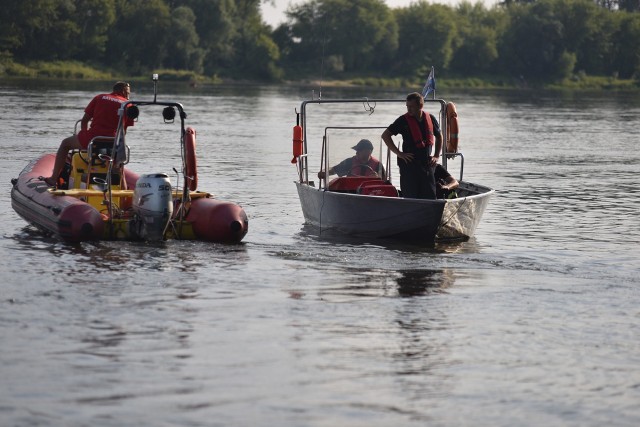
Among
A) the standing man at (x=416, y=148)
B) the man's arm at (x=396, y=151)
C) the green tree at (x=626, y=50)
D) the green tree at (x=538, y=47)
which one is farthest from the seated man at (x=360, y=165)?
the green tree at (x=626, y=50)

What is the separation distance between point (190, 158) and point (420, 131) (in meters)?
2.51

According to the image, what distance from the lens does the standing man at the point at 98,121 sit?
1423cm

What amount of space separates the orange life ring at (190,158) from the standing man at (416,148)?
2083mm

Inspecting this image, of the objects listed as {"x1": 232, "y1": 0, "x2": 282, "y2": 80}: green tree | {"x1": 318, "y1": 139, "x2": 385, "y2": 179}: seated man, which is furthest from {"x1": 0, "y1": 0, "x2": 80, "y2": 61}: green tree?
{"x1": 318, "y1": 139, "x2": 385, "y2": 179}: seated man

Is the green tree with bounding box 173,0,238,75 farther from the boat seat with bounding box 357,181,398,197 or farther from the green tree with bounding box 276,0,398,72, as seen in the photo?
the boat seat with bounding box 357,181,398,197

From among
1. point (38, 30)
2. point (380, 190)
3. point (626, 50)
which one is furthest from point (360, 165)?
A: point (626, 50)

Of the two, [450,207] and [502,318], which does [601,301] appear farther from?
[450,207]

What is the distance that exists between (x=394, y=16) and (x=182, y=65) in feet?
108

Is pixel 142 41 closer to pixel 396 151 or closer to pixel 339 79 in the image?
pixel 339 79

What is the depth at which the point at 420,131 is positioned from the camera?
1395 cm

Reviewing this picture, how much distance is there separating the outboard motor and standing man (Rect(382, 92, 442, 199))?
248 centimetres

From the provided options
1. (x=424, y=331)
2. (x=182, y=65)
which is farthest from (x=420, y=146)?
(x=182, y=65)

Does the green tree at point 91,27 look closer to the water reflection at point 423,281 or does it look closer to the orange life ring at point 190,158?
the orange life ring at point 190,158

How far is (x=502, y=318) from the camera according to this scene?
10.4 meters
